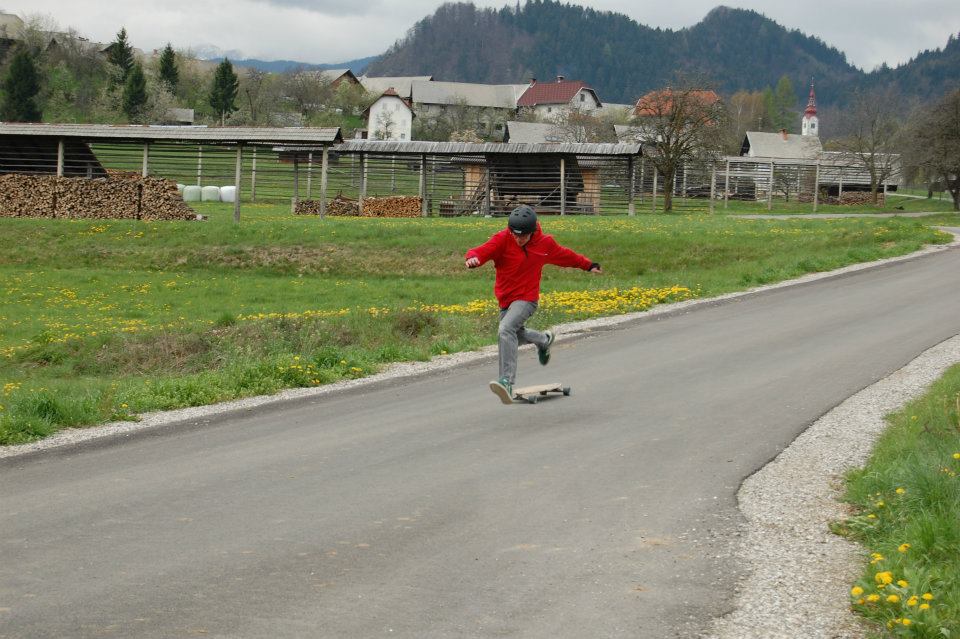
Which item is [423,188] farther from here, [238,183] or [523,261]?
[523,261]

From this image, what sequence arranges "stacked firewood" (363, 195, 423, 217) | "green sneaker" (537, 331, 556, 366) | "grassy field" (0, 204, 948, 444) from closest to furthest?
"green sneaker" (537, 331, 556, 366)
"grassy field" (0, 204, 948, 444)
"stacked firewood" (363, 195, 423, 217)

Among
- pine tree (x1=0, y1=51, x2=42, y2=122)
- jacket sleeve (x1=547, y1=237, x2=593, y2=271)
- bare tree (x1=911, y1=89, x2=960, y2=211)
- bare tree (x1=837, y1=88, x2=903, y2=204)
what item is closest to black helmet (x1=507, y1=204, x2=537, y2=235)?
jacket sleeve (x1=547, y1=237, x2=593, y2=271)

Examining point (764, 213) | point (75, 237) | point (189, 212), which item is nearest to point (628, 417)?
point (75, 237)

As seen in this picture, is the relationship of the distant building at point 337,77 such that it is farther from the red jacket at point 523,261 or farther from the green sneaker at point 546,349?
the red jacket at point 523,261

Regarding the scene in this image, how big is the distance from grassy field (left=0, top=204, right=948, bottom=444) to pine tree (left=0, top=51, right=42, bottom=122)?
4750 cm

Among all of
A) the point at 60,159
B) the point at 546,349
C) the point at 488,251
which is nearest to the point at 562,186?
the point at 60,159

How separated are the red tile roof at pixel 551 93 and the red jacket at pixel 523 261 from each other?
161m

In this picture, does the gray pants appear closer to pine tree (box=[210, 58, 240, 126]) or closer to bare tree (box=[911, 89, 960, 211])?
bare tree (box=[911, 89, 960, 211])

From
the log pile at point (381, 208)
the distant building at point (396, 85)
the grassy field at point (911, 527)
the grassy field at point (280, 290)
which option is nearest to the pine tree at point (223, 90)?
the distant building at point (396, 85)

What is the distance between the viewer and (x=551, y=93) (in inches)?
6919

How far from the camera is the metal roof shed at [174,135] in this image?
137 ft

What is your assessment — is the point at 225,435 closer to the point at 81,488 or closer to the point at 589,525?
the point at 81,488

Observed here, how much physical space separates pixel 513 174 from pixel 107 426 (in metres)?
38.8

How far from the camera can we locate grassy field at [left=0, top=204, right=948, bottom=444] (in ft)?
44.9
